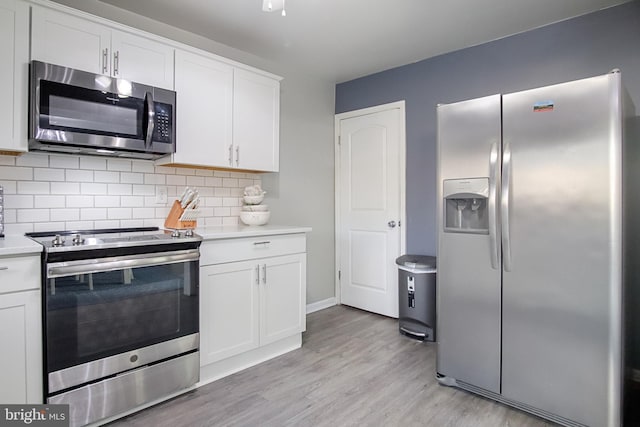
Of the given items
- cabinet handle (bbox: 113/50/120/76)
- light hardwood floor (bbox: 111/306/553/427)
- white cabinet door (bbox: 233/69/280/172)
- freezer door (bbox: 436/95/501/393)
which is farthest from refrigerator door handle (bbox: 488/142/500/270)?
cabinet handle (bbox: 113/50/120/76)

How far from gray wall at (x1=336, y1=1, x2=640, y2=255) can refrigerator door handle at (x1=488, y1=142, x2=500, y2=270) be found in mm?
1209

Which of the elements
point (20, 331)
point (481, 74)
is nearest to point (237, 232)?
point (20, 331)

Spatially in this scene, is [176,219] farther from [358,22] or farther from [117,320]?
[358,22]

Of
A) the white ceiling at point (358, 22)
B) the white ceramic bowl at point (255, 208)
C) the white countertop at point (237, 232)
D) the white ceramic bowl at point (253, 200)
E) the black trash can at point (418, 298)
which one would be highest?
the white ceiling at point (358, 22)

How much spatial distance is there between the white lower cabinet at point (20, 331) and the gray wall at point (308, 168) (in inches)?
79.1

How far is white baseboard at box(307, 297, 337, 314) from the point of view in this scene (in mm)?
3843

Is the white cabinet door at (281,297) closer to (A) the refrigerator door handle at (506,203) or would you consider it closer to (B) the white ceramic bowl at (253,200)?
(B) the white ceramic bowl at (253,200)

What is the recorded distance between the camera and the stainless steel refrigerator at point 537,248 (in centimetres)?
176

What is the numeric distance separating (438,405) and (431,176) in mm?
2014

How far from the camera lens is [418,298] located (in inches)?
121

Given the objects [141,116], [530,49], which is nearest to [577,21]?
[530,49]

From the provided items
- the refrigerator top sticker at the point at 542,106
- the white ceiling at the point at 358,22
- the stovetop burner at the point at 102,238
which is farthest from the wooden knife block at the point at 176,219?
the refrigerator top sticker at the point at 542,106

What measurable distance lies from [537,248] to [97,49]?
111 inches

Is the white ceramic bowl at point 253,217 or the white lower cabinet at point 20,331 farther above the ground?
the white ceramic bowl at point 253,217
